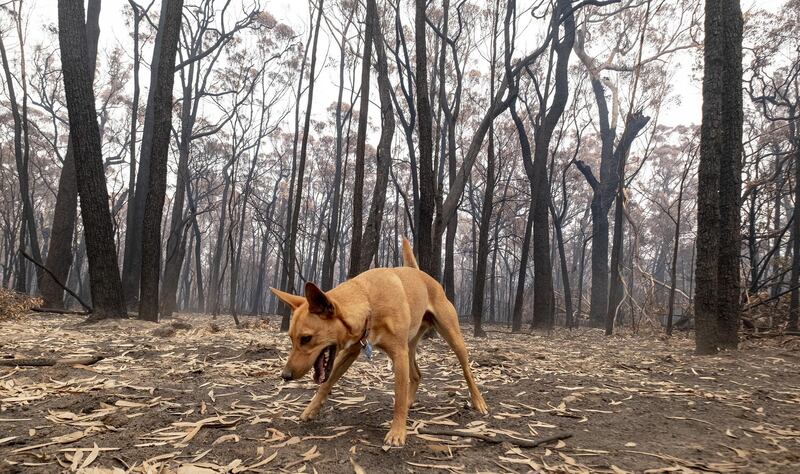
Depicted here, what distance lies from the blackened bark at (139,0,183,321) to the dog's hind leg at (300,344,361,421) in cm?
663

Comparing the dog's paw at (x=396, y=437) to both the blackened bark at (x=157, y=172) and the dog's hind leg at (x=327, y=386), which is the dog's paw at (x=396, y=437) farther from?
the blackened bark at (x=157, y=172)

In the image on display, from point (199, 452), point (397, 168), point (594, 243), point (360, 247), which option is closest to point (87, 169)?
point (360, 247)

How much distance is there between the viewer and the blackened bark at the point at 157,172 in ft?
→ 28.7

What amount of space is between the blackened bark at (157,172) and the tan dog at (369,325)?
6671mm

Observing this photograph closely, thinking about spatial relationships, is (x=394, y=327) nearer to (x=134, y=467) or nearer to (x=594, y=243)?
(x=134, y=467)

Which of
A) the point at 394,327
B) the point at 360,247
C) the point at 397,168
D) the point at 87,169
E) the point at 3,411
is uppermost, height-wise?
the point at 397,168

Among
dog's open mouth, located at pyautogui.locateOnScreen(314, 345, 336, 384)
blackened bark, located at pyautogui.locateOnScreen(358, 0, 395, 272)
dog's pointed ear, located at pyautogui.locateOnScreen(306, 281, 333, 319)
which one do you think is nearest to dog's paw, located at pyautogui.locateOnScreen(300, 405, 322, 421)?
dog's open mouth, located at pyautogui.locateOnScreen(314, 345, 336, 384)

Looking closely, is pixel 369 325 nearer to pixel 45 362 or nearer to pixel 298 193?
pixel 45 362

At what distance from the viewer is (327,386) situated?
3574 millimetres

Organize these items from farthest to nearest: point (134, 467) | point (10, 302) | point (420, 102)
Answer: point (10, 302)
point (420, 102)
point (134, 467)

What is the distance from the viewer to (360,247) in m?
10.2

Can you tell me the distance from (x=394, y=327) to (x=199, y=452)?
4.76 ft

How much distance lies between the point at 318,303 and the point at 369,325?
18.8 inches

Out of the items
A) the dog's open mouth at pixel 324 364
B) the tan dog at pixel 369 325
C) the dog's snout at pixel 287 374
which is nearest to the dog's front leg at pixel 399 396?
the tan dog at pixel 369 325
